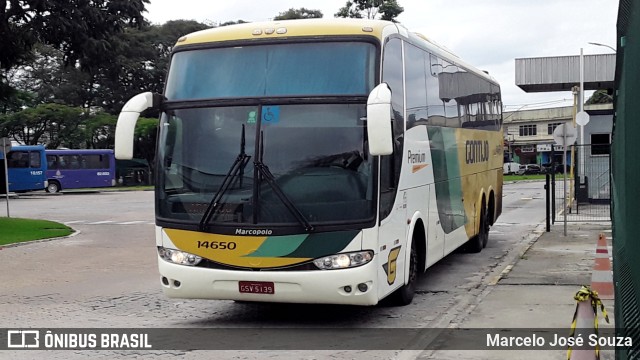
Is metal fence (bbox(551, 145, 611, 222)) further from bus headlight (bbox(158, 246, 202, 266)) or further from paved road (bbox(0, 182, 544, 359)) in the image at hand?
bus headlight (bbox(158, 246, 202, 266))

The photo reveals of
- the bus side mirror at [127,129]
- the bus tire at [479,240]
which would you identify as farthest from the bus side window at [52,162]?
the bus side mirror at [127,129]

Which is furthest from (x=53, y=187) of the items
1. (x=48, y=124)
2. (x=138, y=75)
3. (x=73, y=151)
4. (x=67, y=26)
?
(x=67, y=26)

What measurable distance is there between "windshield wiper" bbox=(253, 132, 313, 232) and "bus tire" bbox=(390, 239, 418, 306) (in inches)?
77.5

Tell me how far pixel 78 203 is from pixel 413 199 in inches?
1176

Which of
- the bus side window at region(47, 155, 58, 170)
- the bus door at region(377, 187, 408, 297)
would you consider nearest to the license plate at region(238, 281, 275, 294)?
the bus door at region(377, 187, 408, 297)

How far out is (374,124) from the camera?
23.1 feet

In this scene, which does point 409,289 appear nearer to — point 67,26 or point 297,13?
point 67,26

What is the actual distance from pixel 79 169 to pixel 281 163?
151 ft

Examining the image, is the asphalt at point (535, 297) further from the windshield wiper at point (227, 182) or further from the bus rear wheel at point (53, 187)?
the bus rear wheel at point (53, 187)

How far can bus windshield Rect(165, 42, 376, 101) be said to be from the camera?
781 centimetres

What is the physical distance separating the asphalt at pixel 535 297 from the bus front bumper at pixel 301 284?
1.06 metres

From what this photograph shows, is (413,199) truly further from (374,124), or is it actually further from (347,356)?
(347,356)

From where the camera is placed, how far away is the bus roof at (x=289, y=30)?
7992 mm

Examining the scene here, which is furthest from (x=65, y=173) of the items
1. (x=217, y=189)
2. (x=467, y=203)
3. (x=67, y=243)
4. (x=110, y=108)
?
(x=217, y=189)
